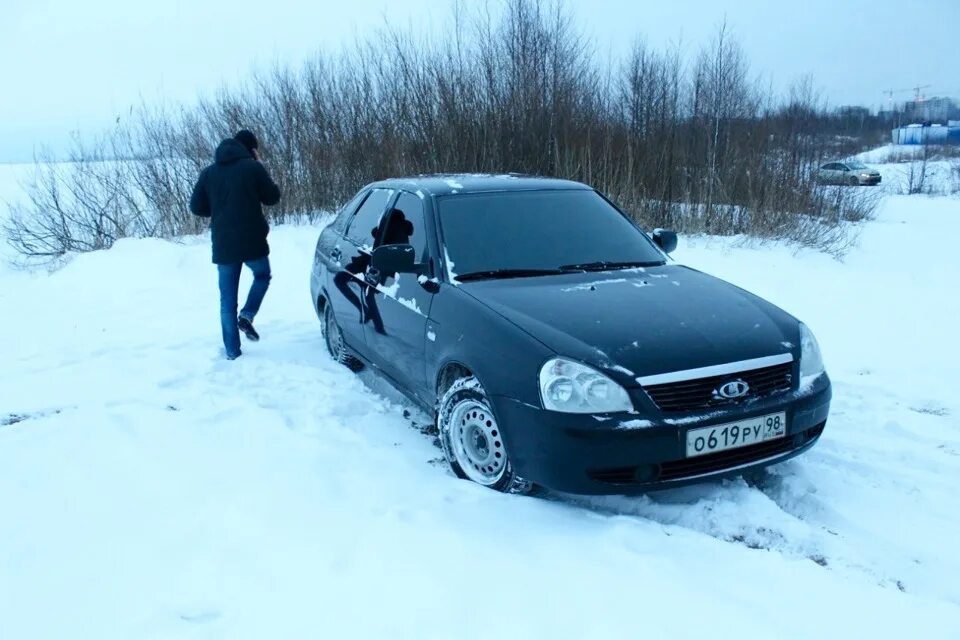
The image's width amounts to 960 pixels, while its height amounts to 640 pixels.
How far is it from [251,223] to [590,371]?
3.74 m

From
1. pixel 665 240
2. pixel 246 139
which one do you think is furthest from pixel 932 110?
pixel 246 139

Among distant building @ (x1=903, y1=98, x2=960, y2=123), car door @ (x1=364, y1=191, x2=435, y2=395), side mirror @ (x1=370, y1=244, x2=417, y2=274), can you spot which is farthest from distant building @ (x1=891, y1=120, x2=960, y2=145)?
side mirror @ (x1=370, y1=244, x2=417, y2=274)

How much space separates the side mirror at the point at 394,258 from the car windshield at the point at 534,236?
9.0 inches

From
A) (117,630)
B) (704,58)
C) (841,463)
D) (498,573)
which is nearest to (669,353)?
(498,573)

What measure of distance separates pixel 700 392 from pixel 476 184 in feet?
7.07

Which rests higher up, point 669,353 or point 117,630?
point 669,353

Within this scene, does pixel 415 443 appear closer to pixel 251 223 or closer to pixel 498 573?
pixel 498 573

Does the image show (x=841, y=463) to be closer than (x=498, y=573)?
No

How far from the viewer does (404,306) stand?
13.2 ft

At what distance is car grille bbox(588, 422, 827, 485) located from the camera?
2.85m

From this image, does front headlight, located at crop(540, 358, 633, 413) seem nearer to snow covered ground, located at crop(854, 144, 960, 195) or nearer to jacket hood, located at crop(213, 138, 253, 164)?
jacket hood, located at crop(213, 138, 253, 164)

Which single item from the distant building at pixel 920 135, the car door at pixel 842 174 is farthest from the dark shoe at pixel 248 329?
the distant building at pixel 920 135

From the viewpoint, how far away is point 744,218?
12234mm

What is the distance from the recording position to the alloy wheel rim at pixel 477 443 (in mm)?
3201
